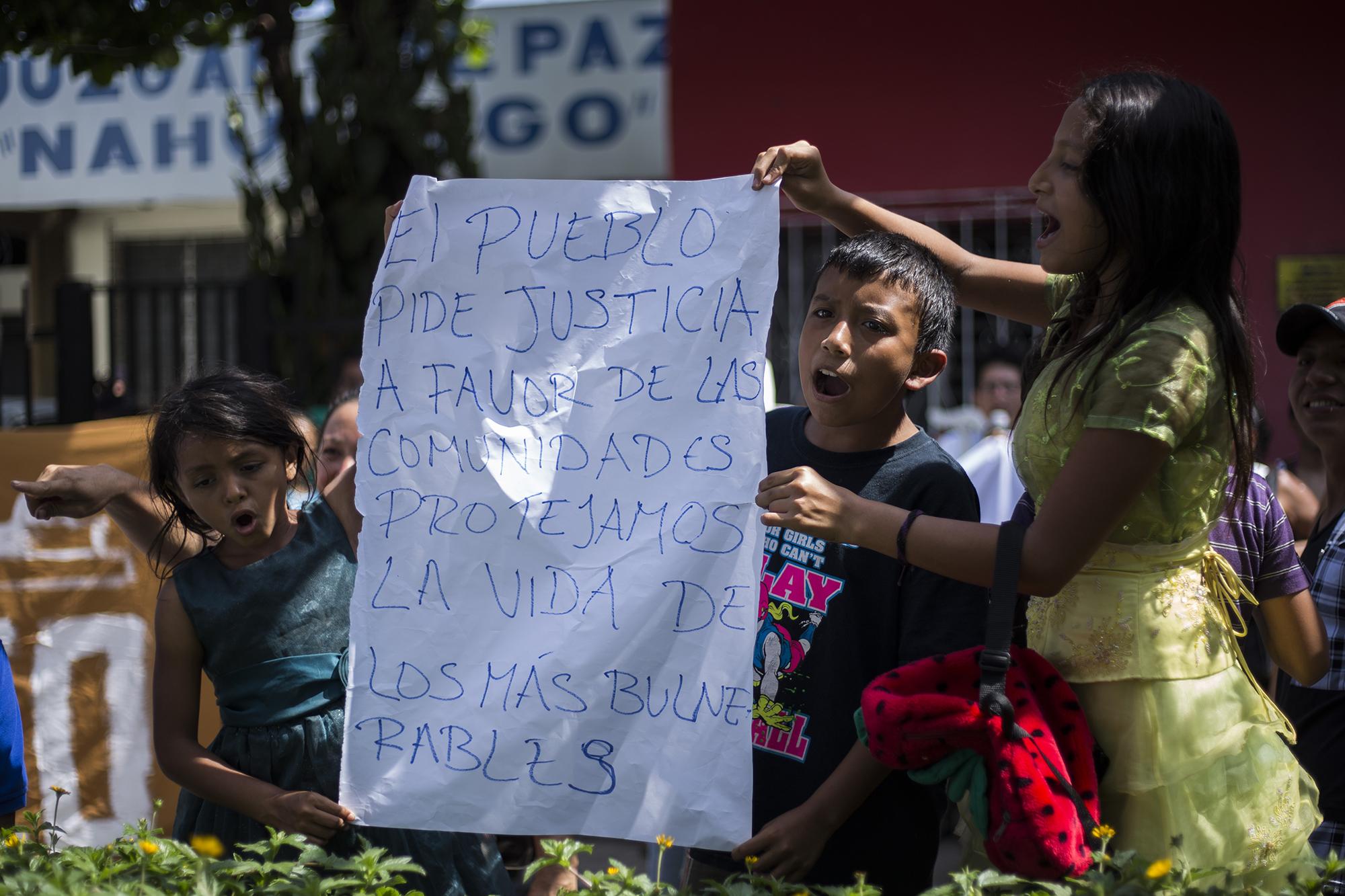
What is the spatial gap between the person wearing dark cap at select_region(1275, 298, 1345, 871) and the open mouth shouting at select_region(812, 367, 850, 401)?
98cm

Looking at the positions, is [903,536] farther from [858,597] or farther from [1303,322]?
[1303,322]

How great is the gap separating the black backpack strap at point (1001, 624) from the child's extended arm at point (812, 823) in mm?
316

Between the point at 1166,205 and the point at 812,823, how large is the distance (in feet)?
3.38

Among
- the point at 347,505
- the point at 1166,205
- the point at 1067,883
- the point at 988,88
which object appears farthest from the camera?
the point at 988,88

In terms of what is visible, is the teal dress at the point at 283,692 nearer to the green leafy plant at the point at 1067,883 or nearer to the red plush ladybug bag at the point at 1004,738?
the green leafy plant at the point at 1067,883

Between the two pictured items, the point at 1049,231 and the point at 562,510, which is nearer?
the point at 1049,231

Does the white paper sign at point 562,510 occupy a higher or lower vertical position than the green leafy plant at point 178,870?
higher

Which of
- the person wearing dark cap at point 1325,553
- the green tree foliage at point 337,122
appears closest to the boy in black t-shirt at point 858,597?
the person wearing dark cap at point 1325,553

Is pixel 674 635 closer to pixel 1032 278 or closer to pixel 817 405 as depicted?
pixel 817 405

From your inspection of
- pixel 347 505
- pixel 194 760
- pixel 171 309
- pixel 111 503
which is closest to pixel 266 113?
pixel 171 309

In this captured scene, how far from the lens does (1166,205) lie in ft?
5.64

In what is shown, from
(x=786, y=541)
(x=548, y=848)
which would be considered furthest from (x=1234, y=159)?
(x=548, y=848)

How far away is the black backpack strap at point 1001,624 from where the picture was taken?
1.61 metres

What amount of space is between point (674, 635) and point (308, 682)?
27.9 inches
